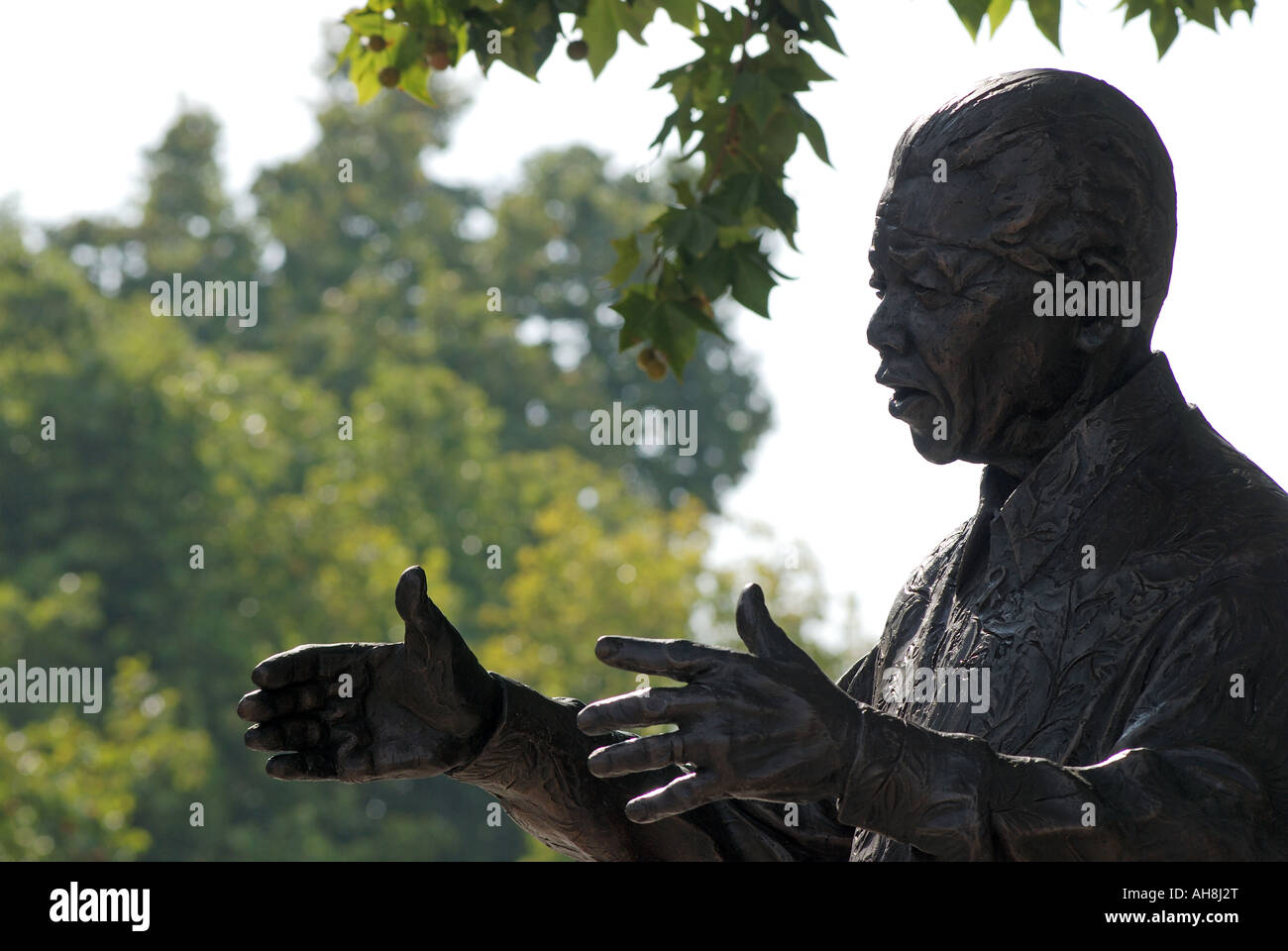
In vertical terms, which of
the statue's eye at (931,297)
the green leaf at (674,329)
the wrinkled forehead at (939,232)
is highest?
the green leaf at (674,329)

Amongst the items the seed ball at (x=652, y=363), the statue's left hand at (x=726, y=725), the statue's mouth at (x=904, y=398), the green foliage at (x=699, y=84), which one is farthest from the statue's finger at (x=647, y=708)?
the seed ball at (x=652, y=363)

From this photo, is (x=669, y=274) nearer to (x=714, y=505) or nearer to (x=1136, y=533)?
(x=1136, y=533)

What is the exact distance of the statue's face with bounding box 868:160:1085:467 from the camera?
3.15 m

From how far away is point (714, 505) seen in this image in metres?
42.0

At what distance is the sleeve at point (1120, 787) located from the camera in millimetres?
2594

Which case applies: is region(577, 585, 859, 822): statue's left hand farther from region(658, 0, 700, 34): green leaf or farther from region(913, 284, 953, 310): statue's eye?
region(658, 0, 700, 34): green leaf

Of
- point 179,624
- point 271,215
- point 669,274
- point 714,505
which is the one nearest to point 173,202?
point 271,215

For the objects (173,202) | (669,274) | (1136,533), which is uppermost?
(173,202)

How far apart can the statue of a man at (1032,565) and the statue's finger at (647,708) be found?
19cm

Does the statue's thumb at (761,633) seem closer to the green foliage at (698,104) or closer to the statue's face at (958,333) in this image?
the statue's face at (958,333)

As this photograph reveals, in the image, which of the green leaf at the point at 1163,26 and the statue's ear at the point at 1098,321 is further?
the green leaf at the point at 1163,26

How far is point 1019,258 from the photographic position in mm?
3129

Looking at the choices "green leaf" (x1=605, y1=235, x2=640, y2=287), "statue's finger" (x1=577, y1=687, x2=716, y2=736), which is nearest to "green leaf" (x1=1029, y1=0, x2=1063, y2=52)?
"green leaf" (x1=605, y1=235, x2=640, y2=287)
